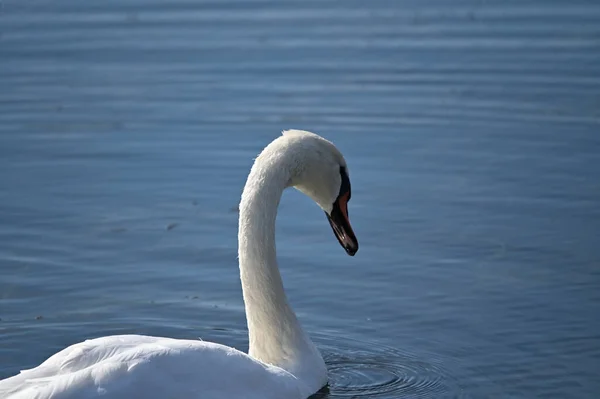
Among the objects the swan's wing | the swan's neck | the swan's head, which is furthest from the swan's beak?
the swan's wing

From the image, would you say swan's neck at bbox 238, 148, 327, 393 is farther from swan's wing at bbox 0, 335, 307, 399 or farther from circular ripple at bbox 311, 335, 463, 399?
swan's wing at bbox 0, 335, 307, 399

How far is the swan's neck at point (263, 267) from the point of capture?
7.30 m

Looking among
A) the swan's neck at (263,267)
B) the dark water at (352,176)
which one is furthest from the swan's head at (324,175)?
the dark water at (352,176)

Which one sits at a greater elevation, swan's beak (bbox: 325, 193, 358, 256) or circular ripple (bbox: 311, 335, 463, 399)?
swan's beak (bbox: 325, 193, 358, 256)

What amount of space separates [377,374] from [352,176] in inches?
122

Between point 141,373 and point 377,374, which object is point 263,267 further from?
point 141,373

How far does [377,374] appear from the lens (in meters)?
7.44

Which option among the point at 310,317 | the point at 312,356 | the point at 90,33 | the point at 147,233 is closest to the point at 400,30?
the point at 90,33

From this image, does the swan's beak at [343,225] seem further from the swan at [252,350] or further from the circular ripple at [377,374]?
the circular ripple at [377,374]

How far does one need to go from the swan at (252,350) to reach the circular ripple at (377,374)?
21 cm

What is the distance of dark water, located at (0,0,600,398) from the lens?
26.3 feet

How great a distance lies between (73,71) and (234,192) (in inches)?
→ 136

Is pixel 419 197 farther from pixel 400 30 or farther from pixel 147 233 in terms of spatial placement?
pixel 400 30

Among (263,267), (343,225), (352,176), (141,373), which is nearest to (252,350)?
(263,267)
